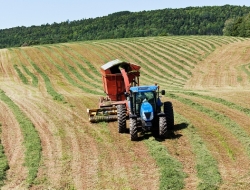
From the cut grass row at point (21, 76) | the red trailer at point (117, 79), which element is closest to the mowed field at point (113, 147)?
the red trailer at point (117, 79)

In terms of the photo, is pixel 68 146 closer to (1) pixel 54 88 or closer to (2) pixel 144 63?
(1) pixel 54 88

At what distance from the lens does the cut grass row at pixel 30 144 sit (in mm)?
11075

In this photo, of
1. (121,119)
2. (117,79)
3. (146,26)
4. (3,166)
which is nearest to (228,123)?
(121,119)

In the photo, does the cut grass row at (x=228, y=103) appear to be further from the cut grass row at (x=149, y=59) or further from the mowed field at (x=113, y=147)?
the cut grass row at (x=149, y=59)

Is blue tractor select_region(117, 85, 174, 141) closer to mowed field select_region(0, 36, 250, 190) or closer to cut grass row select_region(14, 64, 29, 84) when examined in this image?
mowed field select_region(0, 36, 250, 190)

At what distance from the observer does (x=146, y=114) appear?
1321 cm

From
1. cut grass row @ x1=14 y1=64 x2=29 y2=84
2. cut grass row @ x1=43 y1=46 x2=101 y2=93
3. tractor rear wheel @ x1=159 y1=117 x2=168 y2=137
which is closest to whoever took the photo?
tractor rear wheel @ x1=159 y1=117 x2=168 y2=137

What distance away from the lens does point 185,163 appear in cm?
1120

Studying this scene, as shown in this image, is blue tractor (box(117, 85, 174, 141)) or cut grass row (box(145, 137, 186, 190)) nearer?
cut grass row (box(145, 137, 186, 190))

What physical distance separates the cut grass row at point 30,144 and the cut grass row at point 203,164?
5.19 m

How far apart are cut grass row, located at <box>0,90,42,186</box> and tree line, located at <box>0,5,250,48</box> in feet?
325

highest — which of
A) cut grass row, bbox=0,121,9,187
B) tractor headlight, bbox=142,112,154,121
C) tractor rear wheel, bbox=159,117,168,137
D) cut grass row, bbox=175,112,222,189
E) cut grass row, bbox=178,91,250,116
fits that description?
tractor headlight, bbox=142,112,154,121

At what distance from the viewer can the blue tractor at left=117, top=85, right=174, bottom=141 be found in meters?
13.4

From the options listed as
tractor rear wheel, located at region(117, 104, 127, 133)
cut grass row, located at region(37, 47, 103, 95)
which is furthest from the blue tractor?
cut grass row, located at region(37, 47, 103, 95)
